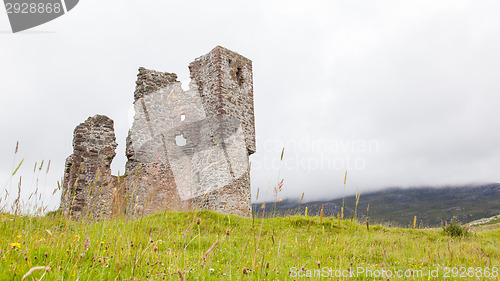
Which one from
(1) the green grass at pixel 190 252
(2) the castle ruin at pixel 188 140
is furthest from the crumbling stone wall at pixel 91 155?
(1) the green grass at pixel 190 252

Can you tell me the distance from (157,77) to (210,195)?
285 inches

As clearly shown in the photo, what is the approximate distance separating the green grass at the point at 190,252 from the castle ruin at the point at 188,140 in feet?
14.8

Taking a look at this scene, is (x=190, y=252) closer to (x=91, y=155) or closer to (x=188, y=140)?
(x=91, y=155)

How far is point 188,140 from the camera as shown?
1675 cm

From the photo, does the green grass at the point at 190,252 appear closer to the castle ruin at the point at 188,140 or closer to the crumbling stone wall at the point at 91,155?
the castle ruin at the point at 188,140

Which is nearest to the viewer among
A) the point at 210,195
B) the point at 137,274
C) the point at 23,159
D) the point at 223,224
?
the point at 137,274

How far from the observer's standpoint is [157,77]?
17.2 m

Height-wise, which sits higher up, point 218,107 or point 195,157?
point 218,107

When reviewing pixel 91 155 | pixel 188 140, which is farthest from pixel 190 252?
pixel 188 140

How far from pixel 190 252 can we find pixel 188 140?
11875 mm

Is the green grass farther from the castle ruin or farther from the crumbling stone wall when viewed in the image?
the crumbling stone wall

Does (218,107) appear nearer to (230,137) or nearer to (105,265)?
(230,137)

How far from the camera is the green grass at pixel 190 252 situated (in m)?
2.79

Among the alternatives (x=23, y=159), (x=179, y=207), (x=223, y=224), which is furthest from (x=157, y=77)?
(x=23, y=159)
